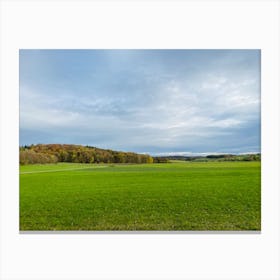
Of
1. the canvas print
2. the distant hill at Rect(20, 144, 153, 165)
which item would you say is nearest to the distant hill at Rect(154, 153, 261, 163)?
the canvas print

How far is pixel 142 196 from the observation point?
9.95ft

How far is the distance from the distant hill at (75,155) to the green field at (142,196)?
0.32 feet

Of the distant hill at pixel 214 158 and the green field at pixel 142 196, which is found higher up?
the distant hill at pixel 214 158

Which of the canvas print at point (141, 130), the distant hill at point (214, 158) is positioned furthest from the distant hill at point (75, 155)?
the distant hill at point (214, 158)

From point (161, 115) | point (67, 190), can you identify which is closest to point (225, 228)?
point (161, 115)

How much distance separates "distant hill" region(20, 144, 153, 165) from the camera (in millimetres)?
2940

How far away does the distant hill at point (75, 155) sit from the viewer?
2940 mm

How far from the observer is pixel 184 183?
3.12 metres
